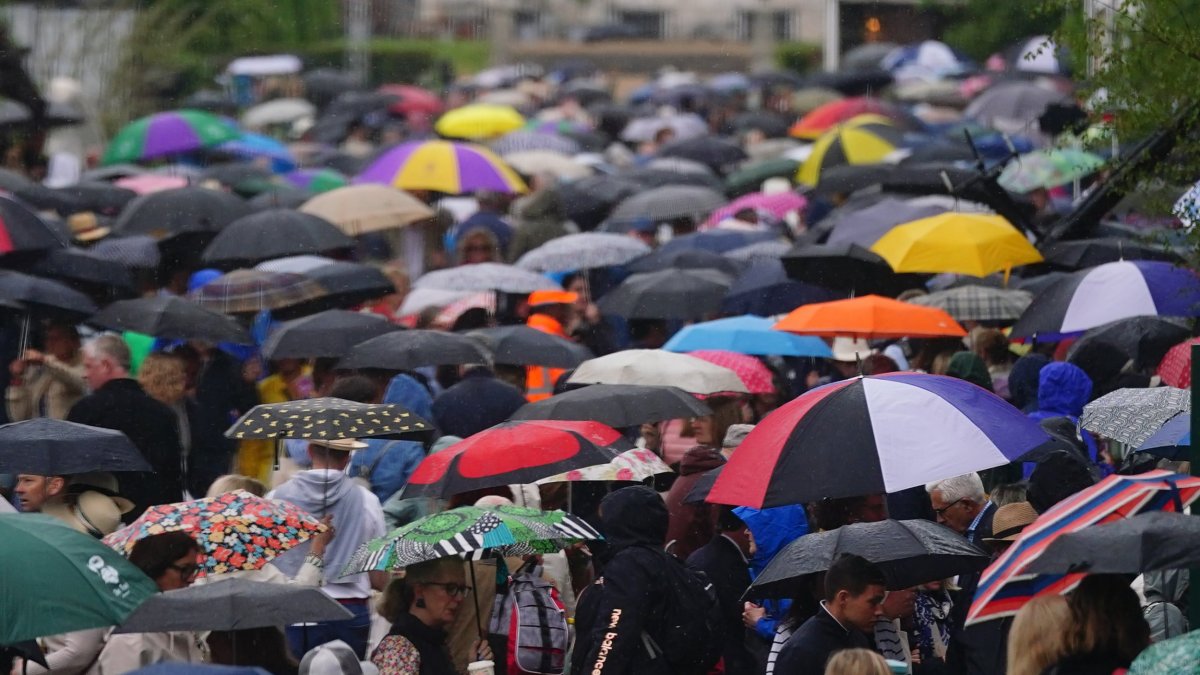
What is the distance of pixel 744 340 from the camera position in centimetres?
1246

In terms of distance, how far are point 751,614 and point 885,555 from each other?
127 cm

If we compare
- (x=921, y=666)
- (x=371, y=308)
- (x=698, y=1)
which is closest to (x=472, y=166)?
(x=371, y=308)

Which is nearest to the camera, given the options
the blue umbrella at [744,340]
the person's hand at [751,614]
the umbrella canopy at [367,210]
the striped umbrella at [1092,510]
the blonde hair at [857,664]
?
the striped umbrella at [1092,510]

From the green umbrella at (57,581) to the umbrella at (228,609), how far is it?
0.12m

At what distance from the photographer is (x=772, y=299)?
14047 millimetres

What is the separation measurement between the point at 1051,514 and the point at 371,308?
914cm

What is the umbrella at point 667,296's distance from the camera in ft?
45.2

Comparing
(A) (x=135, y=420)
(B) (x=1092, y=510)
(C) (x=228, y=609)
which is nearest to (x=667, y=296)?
(A) (x=135, y=420)

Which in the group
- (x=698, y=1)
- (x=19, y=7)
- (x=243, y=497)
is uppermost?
(x=243, y=497)

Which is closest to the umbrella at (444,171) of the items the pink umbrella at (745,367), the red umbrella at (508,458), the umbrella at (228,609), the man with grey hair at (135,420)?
the pink umbrella at (745,367)

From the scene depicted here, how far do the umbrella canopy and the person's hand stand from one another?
29.9 feet

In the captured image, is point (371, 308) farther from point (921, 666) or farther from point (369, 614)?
point (921, 666)

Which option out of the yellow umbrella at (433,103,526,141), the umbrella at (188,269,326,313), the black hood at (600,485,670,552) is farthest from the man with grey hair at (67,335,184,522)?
the yellow umbrella at (433,103,526,141)

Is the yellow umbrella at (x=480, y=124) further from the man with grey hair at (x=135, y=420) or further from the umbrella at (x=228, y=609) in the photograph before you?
the umbrella at (x=228, y=609)
